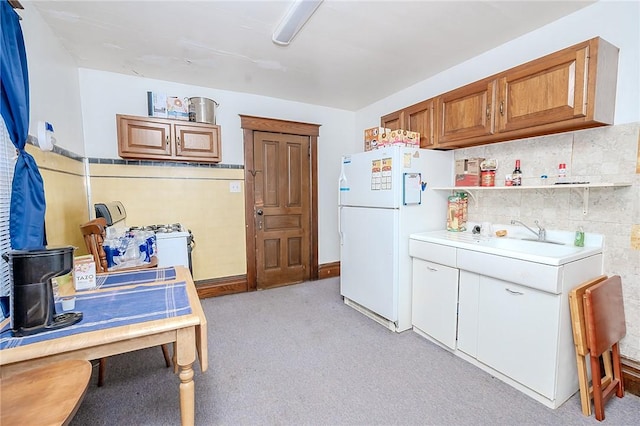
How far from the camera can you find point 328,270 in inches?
172

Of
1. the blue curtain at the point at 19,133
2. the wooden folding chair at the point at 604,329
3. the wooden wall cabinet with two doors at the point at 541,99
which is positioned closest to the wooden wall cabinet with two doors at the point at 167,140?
the blue curtain at the point at 19,133

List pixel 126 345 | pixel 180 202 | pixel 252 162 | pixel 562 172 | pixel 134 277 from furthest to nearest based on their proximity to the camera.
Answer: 1. pixel 252 162
2. pixel 180 202
3. pixel 562 172
4. pixel 134 277
5. pixel 126 345

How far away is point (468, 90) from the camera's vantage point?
2391 mm

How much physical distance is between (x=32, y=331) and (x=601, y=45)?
3.20 metres

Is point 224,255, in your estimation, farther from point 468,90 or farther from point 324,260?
point 468,90

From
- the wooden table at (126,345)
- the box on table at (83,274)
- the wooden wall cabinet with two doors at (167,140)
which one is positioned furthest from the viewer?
the wooden wall cabinet with two doors at (167,140)

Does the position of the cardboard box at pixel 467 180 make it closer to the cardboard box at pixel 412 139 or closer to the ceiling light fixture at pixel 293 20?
the cardboard box at pixel 412 139

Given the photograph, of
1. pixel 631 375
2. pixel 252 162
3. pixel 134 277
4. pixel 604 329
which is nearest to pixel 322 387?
pixel 134 277

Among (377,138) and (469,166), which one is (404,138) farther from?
(469,166)

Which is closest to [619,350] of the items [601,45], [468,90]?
[601,45]

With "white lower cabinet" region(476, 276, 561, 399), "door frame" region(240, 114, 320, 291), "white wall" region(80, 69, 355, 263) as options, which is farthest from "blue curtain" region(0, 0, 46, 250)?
"white lower cabinet" region(476, 276, 561, 399)

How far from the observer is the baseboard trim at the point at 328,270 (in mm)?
4293

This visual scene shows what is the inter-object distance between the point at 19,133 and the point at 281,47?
190 cm

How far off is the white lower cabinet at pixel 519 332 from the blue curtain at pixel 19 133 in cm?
270
